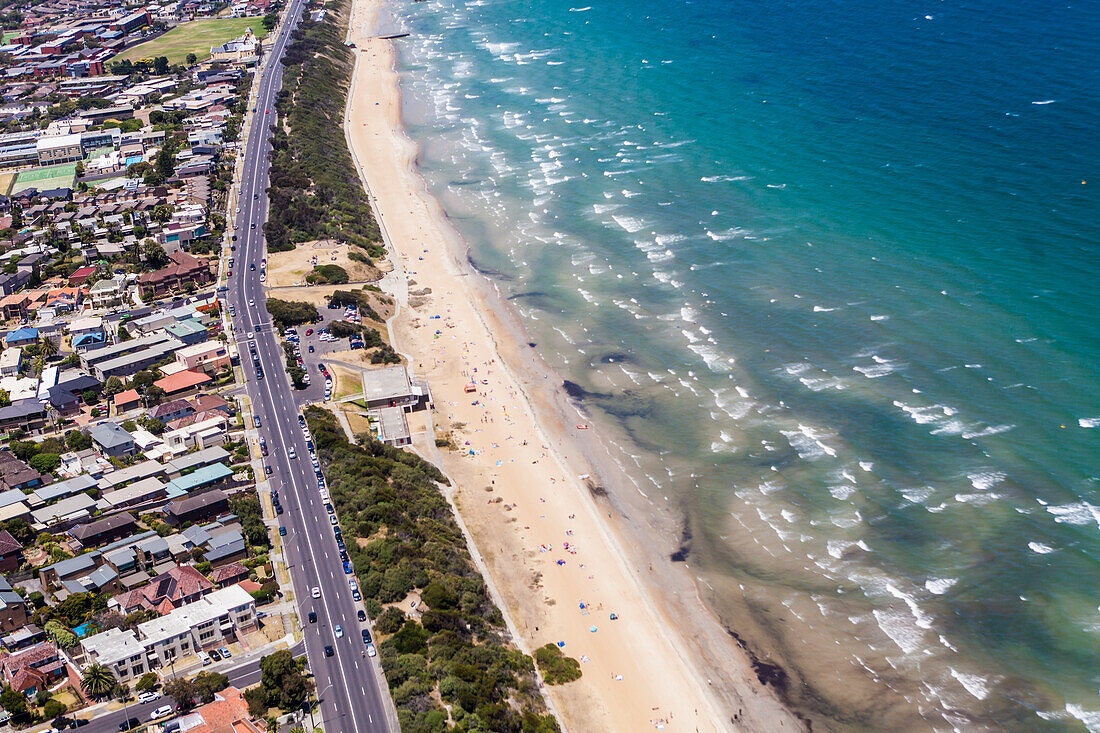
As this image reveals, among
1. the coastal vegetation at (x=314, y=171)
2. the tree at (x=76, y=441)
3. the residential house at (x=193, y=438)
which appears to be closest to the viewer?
the residential house at (x=193, y=438)

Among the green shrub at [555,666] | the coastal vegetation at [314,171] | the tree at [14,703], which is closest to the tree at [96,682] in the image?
the tree at [14,703]

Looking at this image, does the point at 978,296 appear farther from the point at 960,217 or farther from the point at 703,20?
the point at 703,20

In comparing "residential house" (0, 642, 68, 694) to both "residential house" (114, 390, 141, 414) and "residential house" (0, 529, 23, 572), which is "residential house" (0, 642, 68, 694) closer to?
"residential house" (0, 529, 23, 572)

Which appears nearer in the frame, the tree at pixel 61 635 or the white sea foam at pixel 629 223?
the tree at pixel 61 635

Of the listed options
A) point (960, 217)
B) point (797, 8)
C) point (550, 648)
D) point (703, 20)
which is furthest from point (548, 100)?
point (550, 648)

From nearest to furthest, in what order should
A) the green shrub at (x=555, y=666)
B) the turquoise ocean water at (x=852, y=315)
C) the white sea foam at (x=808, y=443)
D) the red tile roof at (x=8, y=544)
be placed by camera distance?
the green shrub at (x=555, y=666) → the turquoise ocean water at (x=852, y=315) → the red tile roof at (x=8, y=544) → the white sea foam at (x=808, y=443)

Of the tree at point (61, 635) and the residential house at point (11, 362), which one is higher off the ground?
the residential house at point (11, 362)

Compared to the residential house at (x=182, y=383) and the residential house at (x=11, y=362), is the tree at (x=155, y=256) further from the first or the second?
the residential house at (x=182, y=383)

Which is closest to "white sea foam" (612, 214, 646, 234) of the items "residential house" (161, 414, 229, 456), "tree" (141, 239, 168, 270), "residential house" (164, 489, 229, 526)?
"tree" (141, 239, 168, 270)
